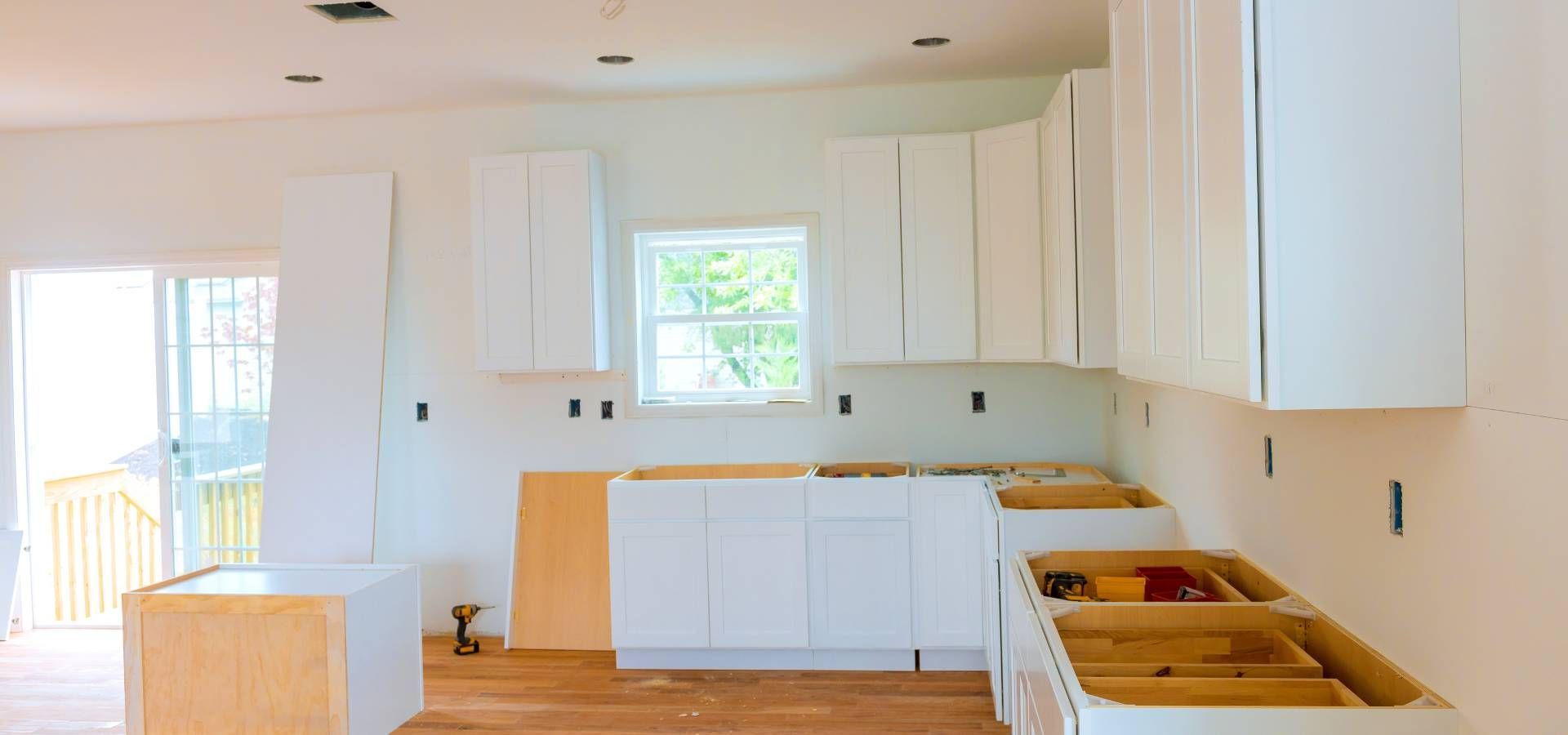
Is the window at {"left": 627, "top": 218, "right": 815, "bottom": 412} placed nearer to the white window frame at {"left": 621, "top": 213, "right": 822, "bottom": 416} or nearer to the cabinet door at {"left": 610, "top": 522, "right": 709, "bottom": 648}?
the white window frame at {"left": 621, "top": 213, "right": 822, "bottom": 416}

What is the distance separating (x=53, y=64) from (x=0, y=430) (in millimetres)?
2498

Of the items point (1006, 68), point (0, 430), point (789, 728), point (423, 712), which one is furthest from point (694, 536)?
point (0, 430)

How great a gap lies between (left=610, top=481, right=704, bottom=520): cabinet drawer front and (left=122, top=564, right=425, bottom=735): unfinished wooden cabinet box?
3.66 ft

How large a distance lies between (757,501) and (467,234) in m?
2.12

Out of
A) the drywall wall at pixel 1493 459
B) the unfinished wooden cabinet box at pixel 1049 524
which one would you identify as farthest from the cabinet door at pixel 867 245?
the drywall wall at pixel 1493 459

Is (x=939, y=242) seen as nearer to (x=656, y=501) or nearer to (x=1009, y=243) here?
(x=1009, y=243)

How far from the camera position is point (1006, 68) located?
4.82 meters

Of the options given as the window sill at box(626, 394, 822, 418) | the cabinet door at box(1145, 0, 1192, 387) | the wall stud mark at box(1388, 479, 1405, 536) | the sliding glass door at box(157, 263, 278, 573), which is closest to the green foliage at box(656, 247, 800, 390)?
the window sill at box(626, 394, 822, 418)

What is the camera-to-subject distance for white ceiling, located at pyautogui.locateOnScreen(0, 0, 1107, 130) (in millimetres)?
3746

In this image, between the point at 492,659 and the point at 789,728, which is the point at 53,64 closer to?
the point at 492,659

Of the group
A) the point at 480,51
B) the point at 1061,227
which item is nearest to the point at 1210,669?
the point at 1061,227

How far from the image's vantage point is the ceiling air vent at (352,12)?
363cm

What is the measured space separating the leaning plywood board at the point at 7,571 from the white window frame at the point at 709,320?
3487mm

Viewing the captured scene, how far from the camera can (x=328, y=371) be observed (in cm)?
538
